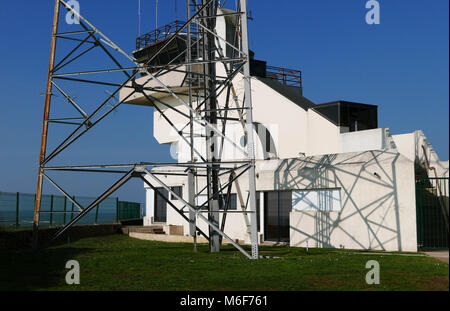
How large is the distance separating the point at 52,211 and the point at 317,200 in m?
11.7

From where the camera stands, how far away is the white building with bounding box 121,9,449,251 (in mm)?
22797

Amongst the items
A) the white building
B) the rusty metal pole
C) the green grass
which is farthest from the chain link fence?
the white building

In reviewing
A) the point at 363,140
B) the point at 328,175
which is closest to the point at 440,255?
the point at 328,175

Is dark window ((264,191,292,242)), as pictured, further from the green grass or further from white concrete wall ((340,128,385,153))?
the green grass

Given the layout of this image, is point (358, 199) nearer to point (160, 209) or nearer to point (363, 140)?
point (363, 140)

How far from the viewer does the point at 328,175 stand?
25078 millimetres

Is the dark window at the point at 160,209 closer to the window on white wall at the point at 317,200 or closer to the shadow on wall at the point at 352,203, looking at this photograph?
the shadow on wall at the point at 352,203

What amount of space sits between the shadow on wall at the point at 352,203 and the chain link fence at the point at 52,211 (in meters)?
10.5

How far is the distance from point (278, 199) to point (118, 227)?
13.2m

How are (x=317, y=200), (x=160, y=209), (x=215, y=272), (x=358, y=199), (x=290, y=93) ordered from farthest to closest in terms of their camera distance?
1. (x=160, y=209)
2. (x=290, y=93)
3. (x=317, y=200)
4. (x=358, y=199)
5. (x=215, y=272)

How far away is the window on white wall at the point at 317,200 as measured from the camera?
24.9 metres

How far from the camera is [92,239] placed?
104 feet

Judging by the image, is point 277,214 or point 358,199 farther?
point 277,214
